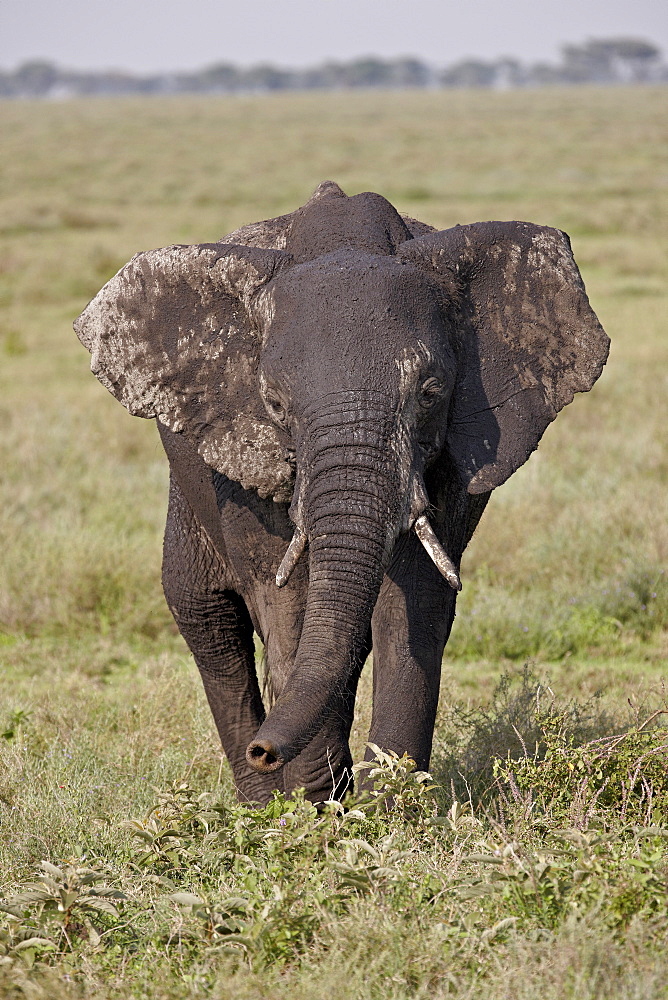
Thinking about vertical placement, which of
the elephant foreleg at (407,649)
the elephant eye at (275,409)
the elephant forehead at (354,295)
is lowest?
the elephant foreleg at (407,649)

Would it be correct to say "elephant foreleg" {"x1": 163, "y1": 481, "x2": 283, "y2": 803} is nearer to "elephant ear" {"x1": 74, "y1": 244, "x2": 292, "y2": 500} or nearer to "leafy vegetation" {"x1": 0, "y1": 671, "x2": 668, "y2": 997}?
"elephant ear" {"x1": 74, "y1": 244, "x2": 292, "y2": 500}

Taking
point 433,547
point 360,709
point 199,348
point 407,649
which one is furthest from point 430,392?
point 360,709

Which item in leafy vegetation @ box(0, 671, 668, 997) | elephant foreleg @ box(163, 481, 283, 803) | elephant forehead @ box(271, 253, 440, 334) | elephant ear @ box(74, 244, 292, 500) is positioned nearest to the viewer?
leafy vegetation @ box(0, 671, 668, 997)

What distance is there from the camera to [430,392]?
3.63 meters

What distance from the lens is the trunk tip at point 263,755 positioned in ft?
10.0

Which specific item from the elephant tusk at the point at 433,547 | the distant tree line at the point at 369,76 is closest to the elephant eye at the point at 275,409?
the elephant tusk at the point at 433,547

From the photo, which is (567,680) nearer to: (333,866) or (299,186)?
(333,866)

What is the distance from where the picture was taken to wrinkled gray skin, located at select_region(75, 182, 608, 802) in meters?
3.45

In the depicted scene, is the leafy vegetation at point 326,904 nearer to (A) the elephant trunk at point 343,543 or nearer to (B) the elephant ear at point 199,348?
(A) the elephant trunk at point 343,543

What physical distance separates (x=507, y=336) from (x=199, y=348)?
1003 millimetres

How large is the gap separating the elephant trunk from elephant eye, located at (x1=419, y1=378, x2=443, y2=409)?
219 mm

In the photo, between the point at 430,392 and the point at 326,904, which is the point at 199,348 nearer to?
the point at 430,392

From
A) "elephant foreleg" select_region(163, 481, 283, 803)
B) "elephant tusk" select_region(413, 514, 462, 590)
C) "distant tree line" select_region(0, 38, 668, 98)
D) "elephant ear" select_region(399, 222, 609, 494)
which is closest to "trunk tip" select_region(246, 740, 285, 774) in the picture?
"elephant tusk" select_region(413, 514, 462, 590)

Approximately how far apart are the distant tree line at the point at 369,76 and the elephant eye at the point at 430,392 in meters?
130
